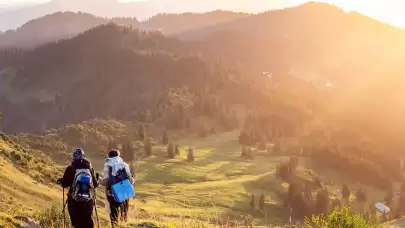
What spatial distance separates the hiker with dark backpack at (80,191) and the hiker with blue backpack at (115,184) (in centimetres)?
197

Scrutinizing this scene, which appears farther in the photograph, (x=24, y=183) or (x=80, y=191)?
(x=24, y=183)

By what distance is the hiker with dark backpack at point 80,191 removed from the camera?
48.7 feet

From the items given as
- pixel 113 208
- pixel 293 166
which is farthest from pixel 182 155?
pixel 113 208

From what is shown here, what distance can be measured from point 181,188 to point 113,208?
347ft

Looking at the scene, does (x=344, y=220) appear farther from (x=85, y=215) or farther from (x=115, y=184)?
(x=85, y=215)

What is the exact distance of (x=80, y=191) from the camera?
14836mm

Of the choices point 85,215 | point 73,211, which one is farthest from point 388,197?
point 73,211

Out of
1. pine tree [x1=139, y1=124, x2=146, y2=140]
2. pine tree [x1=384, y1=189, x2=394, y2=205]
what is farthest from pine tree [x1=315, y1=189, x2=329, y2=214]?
pine tree [x1=139, y1=124, x2=146, y2=140]

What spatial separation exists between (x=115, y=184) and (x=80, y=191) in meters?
2.57

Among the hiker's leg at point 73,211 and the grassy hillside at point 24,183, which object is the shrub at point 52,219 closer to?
the hiker's leg at point 73,211

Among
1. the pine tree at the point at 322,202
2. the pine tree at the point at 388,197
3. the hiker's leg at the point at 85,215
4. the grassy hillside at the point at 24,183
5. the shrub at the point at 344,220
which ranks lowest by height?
the pine tree at the point at 388,197

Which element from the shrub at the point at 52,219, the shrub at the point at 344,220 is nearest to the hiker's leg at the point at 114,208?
the shrub at the point at 52,219

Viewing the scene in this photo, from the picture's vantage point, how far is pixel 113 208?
1780 centimetres

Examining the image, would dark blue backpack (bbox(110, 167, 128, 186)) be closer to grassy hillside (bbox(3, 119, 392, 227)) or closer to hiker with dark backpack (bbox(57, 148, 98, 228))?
hiker with dark backpack (bbox(57, 148, 98, 228))
